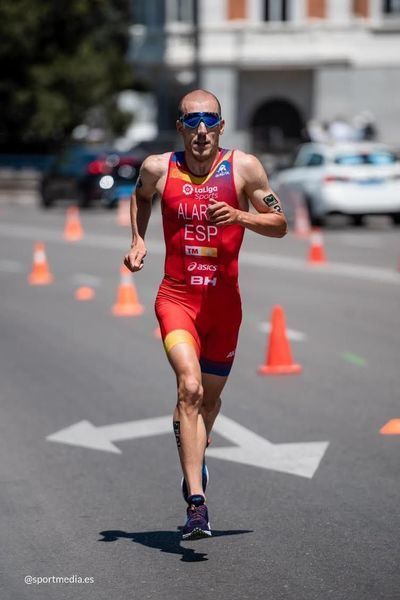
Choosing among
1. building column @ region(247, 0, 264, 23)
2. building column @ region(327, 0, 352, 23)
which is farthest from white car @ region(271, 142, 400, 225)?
building column @ region(247, 0, 264, 23)

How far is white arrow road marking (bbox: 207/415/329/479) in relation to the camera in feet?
27.4

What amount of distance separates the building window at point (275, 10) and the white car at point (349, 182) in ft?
89.3

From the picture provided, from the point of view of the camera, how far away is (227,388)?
11.2 metres

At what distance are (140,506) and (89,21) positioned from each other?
48.7m

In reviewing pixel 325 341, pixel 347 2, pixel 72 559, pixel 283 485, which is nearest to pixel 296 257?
pixel 325 341

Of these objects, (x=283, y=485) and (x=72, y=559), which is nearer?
(x=72, y=559)

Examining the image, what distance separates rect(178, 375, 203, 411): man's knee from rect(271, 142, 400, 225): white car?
20.4m

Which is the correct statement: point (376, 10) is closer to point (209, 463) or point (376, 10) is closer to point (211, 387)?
point (209, 463)

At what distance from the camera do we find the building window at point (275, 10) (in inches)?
2131

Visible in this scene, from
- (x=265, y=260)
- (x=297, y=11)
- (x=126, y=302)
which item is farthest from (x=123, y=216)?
(x=297, y=11)

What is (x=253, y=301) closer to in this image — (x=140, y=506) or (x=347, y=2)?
(x=140, y=506)

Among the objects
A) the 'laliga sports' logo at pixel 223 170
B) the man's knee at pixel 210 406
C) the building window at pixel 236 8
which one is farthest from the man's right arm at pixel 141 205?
the building window at pixel 236 8

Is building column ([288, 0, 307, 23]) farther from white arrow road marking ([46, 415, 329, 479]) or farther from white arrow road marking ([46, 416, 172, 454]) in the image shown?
white arrow road marking ([46, 416, 172, 454])

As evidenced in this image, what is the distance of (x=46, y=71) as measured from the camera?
48.2m
